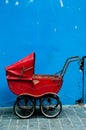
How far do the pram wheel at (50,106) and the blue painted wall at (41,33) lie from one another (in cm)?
77

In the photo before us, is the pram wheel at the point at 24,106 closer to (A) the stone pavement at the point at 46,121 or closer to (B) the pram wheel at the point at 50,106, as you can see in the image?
(A) the stone pavement at the point at 46,121

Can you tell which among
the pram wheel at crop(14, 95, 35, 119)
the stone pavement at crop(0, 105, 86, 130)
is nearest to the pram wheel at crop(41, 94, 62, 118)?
the stone pavement at crop(0, 105, 86, 130)

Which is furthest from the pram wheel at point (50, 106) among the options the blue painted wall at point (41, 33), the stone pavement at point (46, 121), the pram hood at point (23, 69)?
the blue painted wall at point (41, 33)

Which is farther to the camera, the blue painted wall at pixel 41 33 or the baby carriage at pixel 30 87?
the blue painted wall at pixel 41 33

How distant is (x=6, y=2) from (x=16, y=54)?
41.0 inches

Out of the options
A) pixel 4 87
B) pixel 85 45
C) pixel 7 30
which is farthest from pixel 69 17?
pixel 4 87

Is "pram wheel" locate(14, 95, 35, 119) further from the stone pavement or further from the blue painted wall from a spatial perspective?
the blue painted wall

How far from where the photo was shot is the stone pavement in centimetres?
662

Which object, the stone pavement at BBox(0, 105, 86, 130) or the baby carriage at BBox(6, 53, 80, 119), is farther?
the baby carriage at BBox(6, 53, 80, 119)

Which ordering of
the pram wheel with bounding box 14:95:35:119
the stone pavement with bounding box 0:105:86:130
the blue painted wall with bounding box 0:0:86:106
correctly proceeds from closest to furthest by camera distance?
the stone pavement with bounding box 0:105:86:130 < the pram wheel with bounding box 14:95:35:119 < the blue painted wall with bounding box 0:0:86:106

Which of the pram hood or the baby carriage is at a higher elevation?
the pram hood

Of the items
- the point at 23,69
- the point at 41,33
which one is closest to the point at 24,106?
the point at 23,69

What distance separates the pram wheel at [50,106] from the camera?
725 cm

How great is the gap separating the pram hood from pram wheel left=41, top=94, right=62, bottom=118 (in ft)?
1.72
